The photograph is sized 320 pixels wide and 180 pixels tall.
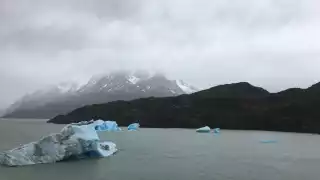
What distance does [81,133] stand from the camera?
28578 millimetres

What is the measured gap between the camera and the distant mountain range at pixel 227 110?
99.0 m

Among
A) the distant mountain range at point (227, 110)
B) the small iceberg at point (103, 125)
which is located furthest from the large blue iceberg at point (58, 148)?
the distant mountain range at point (227, 110)

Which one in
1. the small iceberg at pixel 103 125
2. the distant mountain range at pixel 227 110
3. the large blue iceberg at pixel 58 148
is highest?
the distant mountain range at pixel 227 110

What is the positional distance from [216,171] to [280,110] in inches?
3305

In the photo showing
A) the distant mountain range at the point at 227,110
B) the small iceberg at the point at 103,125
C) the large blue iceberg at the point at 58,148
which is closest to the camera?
the large blue iceberg at the point at 58,148

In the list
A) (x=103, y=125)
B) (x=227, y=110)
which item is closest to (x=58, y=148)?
(x=103, y=125)

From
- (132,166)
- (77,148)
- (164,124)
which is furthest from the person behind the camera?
(164,124)

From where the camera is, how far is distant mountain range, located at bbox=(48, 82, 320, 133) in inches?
3898

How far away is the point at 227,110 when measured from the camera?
116438mm

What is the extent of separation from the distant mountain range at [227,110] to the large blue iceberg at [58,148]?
72.5 meters

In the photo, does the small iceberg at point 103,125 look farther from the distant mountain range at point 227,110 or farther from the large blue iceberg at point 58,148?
the distant mountain range at point 227,110

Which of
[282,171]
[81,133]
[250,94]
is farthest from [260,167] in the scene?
[250,94]

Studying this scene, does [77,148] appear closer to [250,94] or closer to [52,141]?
[52,141]

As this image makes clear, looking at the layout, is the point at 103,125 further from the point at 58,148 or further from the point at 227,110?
the point at 227,110
